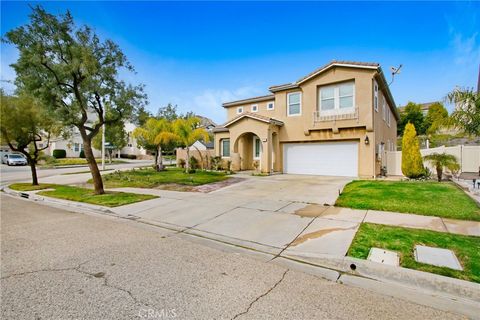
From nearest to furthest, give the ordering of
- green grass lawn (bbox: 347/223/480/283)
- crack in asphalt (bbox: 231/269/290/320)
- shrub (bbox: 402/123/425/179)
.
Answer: crack in asphalt (bbox: 231/269/290/320) < green grass lawn (bbox: 347/223/480/283) < shrub (bbox: 402/123/425/179)

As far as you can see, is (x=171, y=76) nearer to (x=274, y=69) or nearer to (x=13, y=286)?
(x=274, y=69)

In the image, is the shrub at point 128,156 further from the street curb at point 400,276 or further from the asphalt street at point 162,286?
the street curb at point 400,276

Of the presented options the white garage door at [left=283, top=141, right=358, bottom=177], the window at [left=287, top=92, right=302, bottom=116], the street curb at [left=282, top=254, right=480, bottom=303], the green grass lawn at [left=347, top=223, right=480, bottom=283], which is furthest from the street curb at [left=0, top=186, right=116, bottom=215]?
the window at [left=287, top=92, right=302, bottom=116]

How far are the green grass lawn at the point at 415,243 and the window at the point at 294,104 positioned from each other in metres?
12.5

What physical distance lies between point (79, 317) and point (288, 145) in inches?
646

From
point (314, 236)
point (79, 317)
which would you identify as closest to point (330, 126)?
point (314, 236)

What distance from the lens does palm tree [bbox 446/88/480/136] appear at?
19.7 feet

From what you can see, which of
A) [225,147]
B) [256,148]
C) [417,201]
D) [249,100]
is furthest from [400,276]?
[225,147]

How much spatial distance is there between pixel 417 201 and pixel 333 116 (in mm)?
8758

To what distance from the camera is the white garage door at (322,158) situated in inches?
611

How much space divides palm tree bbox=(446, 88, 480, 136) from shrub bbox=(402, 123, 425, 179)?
722cm

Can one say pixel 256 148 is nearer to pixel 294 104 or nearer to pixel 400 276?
pixel 294 104

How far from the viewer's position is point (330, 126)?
617 inches

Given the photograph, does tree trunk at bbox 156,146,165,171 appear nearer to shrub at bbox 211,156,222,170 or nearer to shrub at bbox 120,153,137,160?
shrub at bbox 211,156,222,170
